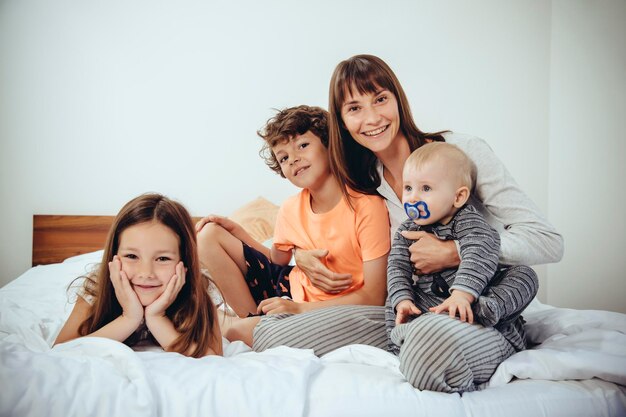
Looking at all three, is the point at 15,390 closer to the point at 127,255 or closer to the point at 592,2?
the point at 127,255

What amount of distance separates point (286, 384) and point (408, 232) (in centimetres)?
45

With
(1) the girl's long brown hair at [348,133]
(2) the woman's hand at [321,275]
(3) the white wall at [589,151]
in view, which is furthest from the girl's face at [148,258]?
(3) the white wall at [589,151]

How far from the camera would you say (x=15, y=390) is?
0.73 metres

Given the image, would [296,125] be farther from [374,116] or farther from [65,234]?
[65,234]

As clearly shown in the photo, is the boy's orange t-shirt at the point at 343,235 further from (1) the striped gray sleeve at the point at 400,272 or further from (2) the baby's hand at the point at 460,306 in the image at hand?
(2) the baby's hand at the point at 460,306

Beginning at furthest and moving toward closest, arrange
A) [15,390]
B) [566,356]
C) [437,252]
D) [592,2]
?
[592,2], [437,252], [566,356], [15,390]

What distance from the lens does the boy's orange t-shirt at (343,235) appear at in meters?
1.31

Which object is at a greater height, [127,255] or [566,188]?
[566,188]

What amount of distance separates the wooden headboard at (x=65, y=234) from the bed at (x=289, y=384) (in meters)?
1.56

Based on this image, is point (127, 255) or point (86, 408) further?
point (127, 255)

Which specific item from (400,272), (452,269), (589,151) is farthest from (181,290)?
(589,151)

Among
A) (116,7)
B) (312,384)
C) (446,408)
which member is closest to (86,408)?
(312,384)

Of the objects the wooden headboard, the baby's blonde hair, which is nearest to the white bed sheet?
the baby's blonde hair

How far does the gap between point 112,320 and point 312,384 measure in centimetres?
53
